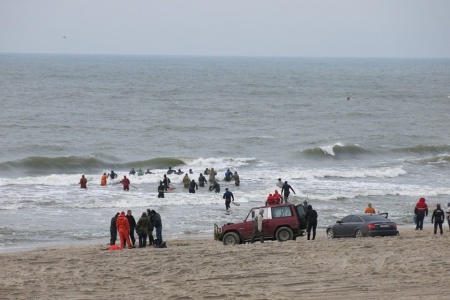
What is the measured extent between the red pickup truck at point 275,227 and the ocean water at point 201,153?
4.77m

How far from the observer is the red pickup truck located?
21.5 m

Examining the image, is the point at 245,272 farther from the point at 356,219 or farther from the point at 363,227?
the point at 356,219


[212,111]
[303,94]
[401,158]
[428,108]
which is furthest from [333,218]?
[303,94]

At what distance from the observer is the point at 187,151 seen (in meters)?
52.1

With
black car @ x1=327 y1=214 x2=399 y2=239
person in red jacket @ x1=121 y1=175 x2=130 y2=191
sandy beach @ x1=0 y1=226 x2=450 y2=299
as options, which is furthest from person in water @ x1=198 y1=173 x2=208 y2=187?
sandy beach @ x1=0 y1=226 x2=450 y2=299

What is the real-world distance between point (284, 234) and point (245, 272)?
6.09m

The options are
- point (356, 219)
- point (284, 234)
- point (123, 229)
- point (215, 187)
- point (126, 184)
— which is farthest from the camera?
point (126, 184)

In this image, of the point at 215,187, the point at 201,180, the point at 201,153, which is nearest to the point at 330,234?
the point at 215,187

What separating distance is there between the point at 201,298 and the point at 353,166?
34.2 meters

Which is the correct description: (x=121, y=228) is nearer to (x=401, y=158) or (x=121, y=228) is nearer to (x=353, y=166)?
(x=353, y=166)

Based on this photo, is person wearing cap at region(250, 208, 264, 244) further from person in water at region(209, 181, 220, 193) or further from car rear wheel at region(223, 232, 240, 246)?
person in water at region(209, 181, 220, 193)

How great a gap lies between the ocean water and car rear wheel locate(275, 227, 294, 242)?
5674mm

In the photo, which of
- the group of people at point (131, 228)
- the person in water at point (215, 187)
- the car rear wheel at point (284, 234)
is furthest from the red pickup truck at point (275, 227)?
the person in water at point (215, 187)

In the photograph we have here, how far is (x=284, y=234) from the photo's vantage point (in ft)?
70.3
